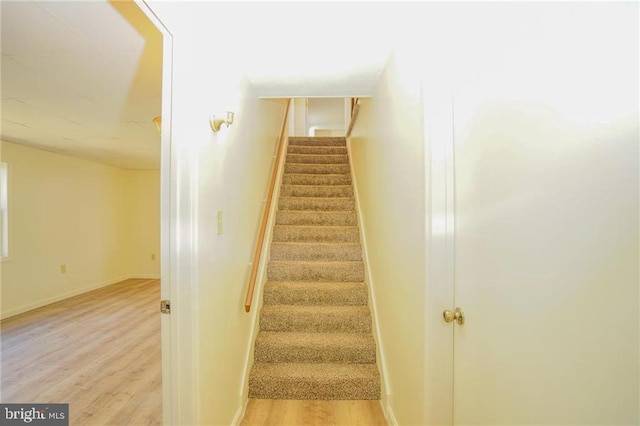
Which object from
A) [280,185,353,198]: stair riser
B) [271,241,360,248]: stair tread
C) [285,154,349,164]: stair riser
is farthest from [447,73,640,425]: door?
[285,154,349,164]: stair riser

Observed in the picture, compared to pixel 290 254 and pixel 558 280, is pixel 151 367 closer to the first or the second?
pixel 290 254

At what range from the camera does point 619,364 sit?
530mm

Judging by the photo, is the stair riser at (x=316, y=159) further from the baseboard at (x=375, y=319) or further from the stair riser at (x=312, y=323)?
the stair riser at (x=312, y=323)

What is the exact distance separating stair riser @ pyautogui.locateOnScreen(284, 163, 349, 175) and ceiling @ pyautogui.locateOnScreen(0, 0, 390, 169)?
171 centimetres

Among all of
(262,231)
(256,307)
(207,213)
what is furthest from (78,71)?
(256,307)

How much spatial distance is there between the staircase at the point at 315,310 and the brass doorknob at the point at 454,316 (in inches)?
44.1

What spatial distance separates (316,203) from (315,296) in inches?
51.3

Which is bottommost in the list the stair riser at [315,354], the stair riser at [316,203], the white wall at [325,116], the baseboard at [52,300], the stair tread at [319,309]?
the baseboard at [52,300]

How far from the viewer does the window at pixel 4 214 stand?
3.47 meters

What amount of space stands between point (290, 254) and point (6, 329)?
3.45 metres

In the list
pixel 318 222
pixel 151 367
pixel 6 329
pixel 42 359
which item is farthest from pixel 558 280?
pixel 6 329

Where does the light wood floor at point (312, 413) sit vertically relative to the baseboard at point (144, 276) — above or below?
below

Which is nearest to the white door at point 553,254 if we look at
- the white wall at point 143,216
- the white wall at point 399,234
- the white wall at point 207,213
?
the white wall at point 399,234

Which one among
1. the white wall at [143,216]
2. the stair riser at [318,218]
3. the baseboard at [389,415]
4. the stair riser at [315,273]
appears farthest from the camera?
the white wall at [143,216]
